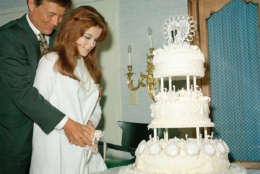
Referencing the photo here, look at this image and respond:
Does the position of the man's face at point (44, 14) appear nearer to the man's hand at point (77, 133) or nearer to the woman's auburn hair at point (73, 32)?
the woman's auburn hair at point (73, 32)

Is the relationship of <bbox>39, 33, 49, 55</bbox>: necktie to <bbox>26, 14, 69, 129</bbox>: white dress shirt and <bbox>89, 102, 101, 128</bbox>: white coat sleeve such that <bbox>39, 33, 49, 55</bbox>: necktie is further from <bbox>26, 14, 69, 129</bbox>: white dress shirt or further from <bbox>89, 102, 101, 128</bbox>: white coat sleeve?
<bbox>89, 102, 101, 128</bbox>: white coat sleeve

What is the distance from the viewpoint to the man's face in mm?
2682

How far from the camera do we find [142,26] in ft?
18.0

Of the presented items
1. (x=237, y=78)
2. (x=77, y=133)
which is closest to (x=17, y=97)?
(x=77, y=133)

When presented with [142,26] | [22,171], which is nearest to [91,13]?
[22,171]

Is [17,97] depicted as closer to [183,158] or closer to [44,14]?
[44,14]

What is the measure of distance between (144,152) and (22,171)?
103 cm

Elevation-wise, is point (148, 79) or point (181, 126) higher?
point (148, 79)

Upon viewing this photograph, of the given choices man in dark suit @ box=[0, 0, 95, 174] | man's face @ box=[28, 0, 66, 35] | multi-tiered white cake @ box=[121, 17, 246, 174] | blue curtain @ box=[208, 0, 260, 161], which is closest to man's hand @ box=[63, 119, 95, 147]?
man in dark suit @ box=[0, 0, 95, 174]

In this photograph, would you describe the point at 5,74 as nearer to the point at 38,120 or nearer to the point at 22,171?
the point at 38,120

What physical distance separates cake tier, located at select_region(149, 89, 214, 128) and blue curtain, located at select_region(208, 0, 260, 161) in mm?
2547

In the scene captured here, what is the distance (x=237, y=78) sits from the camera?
481 cm

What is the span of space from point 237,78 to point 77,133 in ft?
11.2

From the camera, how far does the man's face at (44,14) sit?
8.80 feet
